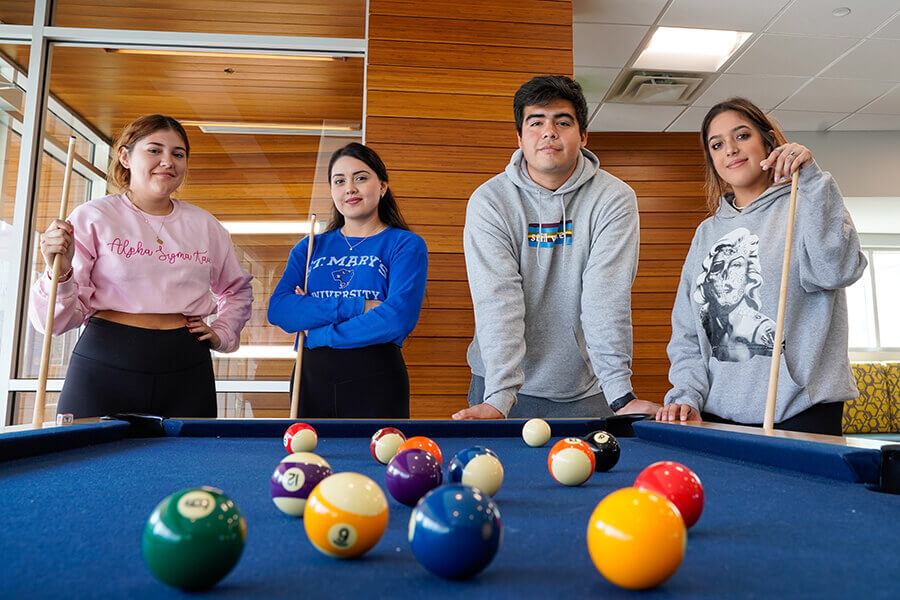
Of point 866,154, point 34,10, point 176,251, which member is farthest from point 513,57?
point 866,154

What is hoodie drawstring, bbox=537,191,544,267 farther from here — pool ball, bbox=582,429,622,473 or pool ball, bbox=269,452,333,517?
pool ball, bbox=269,452,333,517

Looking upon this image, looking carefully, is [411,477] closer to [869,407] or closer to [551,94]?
[551,94]

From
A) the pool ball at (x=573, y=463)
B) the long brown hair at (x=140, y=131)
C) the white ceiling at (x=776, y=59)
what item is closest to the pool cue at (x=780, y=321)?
the pool ball at (x=573, y=463)

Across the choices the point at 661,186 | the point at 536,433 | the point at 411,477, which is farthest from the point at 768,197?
the point at 661,186

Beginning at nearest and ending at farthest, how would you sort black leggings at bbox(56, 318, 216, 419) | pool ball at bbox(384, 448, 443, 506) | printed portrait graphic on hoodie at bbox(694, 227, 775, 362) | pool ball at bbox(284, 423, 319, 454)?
pool ball at bbox(384, 448, 443, 506) → pool ball at bbox(284, 423, 319, 454) → printed portrait graphic on hoodie at bbox(694, 227, 775, 362) → black leggings at bbox(56, 318, 216, 419)

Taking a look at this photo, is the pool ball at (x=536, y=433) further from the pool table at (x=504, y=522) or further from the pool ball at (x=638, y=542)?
the pool ball at (x=638, y=542)

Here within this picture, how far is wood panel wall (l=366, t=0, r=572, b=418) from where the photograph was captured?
368cm

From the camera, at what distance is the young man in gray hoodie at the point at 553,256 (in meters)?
2.18

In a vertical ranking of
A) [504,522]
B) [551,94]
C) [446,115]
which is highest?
[446,115]

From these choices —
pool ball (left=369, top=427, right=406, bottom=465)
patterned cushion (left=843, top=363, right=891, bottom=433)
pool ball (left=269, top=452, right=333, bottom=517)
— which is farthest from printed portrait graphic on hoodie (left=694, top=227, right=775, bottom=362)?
patterned cushion (left=843, top=363, right=891, bottom=433)

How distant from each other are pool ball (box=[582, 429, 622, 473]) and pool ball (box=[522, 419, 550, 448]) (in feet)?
→ 1.14

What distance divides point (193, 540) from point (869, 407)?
222 inches

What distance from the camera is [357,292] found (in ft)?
7.91

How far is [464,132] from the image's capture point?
12.5 ft
